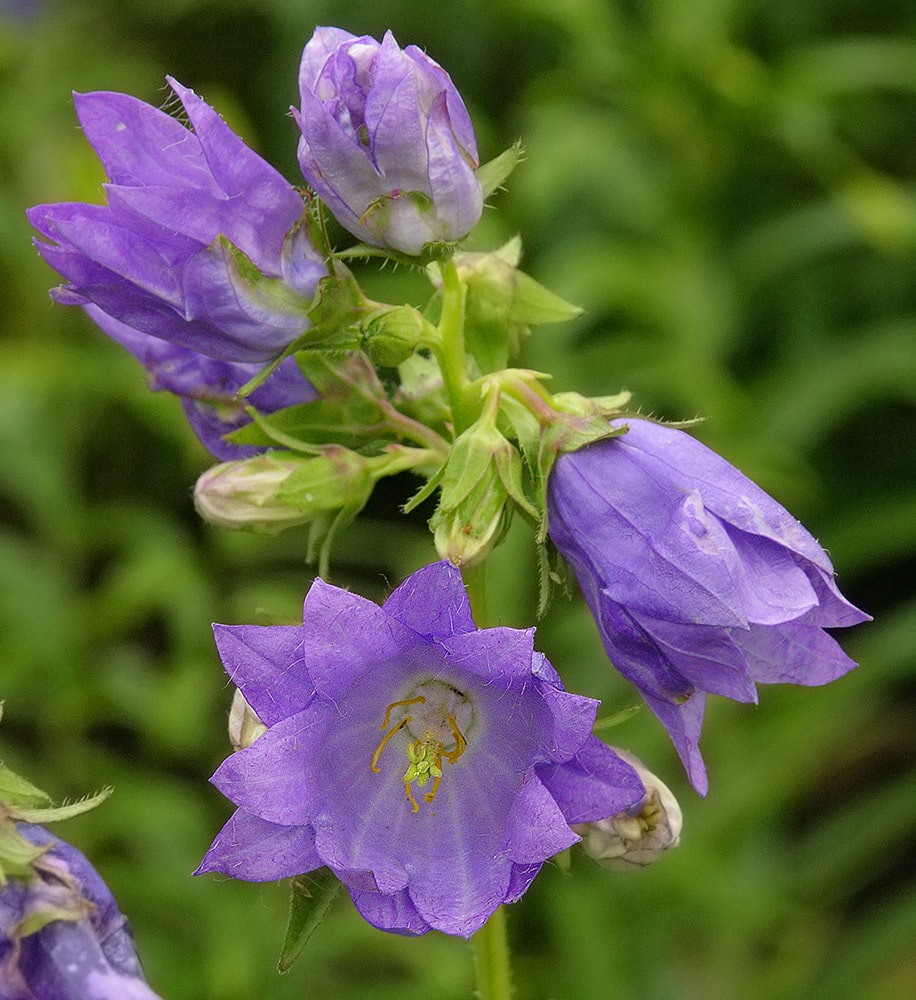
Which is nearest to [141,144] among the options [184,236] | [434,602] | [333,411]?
[184,236]

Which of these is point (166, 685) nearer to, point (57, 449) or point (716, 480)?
point (57, 449)

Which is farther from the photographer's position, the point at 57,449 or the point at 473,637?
the point at 57,449

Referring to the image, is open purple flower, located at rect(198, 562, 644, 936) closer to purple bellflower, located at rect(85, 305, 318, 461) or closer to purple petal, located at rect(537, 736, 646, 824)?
purple petal, located at rect(537, 736, 646, 824)

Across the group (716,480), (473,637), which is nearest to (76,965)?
(473,637)

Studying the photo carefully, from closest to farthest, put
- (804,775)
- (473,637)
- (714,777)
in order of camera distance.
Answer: (473,637), (714,777), (804,775)

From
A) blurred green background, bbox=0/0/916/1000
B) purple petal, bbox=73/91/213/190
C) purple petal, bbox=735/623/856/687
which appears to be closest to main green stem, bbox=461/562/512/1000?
purple petal, bbox=735/623/856/687

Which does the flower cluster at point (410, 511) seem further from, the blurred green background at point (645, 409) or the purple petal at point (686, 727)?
the blurred green background at point (645, 409)

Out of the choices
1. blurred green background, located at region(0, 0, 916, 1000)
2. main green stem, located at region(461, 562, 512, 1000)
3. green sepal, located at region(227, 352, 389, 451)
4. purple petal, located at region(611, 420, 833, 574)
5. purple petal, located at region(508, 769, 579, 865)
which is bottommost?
blurred green background, located at region(0, 0, 916, 1000)
